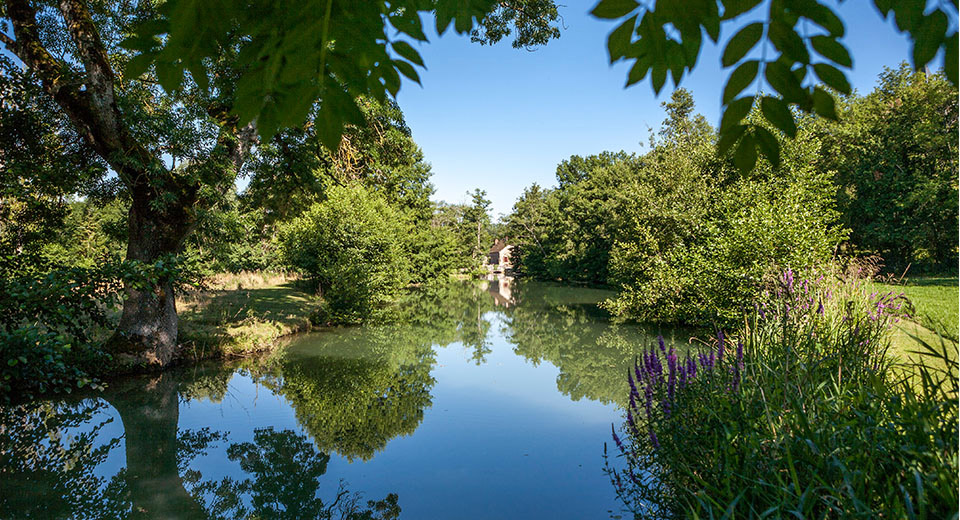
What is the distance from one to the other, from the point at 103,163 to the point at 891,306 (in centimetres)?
1165

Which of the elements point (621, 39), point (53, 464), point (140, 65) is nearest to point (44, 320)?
point (53, 464)

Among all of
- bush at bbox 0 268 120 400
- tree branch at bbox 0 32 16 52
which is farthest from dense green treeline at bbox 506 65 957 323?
tree branch at bbox 0 32 16 52

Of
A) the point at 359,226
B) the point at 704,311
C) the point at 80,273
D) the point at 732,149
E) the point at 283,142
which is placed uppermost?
the point at 283,142

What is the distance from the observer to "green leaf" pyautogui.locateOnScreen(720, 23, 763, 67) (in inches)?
41.5

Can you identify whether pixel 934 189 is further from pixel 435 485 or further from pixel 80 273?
pixel 80 273

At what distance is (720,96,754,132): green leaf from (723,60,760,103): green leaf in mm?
20

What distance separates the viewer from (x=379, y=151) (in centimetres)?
1162

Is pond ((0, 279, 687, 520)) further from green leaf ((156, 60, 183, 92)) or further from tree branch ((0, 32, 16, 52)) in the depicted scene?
tree branch ((0, 32, 16, 52))

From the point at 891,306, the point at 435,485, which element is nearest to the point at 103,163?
the point at 435,485

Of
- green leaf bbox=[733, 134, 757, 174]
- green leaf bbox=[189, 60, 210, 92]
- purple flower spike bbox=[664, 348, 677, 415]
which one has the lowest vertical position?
purple flower spike bbox=[664, 348, 677, 415]

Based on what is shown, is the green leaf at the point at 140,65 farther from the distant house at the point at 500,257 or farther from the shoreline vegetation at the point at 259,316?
the distant house at the point at 500,257

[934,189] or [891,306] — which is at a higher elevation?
[934,189]

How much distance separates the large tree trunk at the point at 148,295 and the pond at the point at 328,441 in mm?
483

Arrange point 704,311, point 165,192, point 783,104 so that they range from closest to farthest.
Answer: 1. point 783,104
2. point 165,192
3. point 704,311
